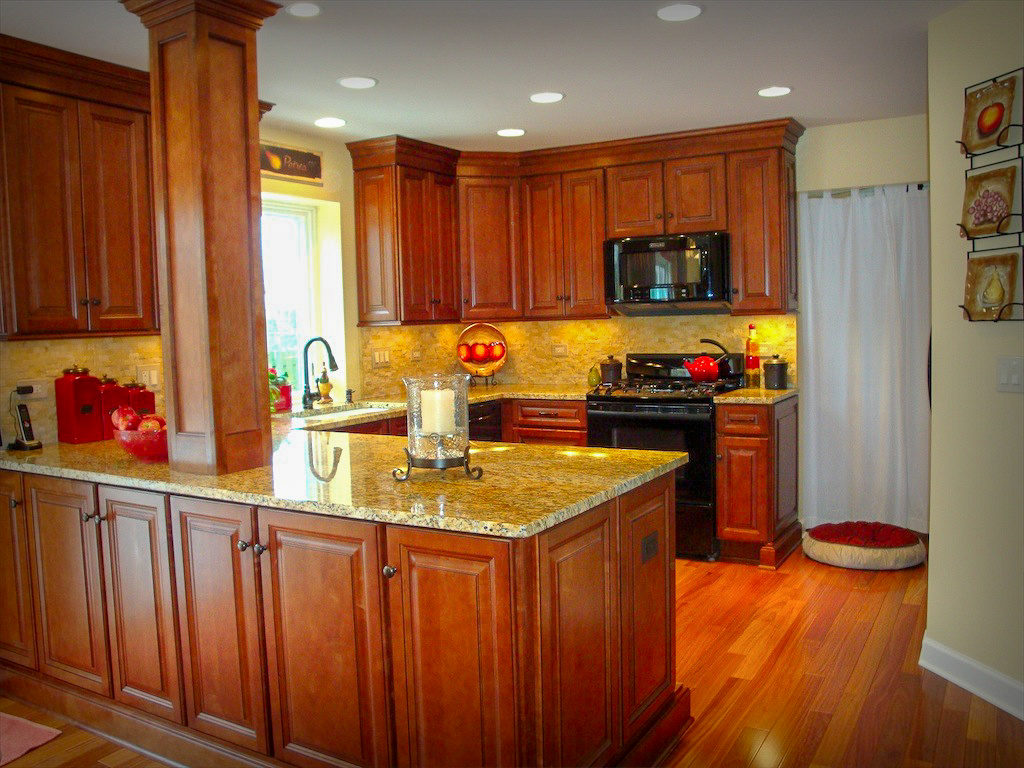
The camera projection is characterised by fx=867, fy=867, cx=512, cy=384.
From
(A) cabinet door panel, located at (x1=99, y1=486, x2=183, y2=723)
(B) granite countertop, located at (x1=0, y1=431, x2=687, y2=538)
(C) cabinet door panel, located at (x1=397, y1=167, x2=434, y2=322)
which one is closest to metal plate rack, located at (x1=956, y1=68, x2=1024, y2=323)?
(B) granite countertop, located at (x1=0, y1=431, x2=687, y2=538)

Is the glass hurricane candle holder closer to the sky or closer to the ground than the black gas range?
closer to the sky

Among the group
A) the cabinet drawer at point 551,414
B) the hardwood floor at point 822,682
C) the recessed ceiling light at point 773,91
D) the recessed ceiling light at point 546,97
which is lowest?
the hardwood floor at point 822,682

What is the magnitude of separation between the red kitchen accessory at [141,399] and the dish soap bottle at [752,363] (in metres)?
3.24

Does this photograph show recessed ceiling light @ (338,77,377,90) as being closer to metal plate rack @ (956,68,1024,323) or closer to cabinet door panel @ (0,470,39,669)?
cabinet door panel @ (0,470,39,669)

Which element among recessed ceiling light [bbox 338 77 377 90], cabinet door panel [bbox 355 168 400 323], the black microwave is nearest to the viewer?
recessed ceiling light [bbox 338 77 377 90]

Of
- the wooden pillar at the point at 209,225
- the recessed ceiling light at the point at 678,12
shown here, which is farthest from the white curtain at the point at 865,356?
the wooden pillar at the point at 209,225

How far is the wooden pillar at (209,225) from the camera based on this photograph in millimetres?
2652

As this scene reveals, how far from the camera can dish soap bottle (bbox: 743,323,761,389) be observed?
507cm

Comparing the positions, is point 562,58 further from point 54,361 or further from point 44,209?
point 54,361

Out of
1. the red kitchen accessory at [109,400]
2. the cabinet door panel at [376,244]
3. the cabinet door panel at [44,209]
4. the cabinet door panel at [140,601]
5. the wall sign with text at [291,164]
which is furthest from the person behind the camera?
the cabinet door panel at [376,244]

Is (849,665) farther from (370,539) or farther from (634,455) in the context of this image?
(370,539)

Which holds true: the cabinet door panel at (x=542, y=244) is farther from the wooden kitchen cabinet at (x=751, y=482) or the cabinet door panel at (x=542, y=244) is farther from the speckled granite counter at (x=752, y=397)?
the wooden kitchen cabinet at (x=751, y=482)

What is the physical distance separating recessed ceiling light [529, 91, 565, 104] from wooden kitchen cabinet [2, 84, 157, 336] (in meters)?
1.74

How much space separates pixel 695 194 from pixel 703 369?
1.01 meters
